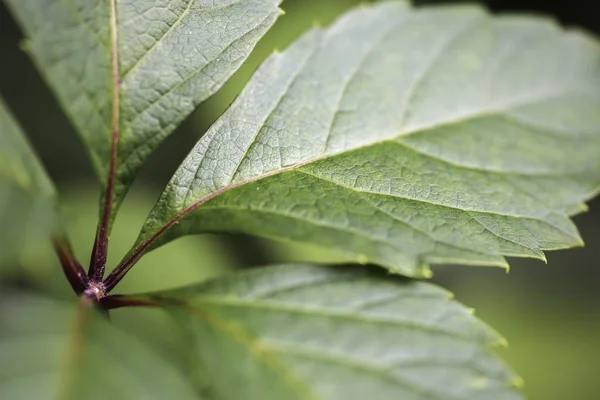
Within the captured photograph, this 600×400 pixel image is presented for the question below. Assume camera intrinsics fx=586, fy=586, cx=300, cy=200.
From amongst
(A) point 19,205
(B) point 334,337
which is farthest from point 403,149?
(A) point 19,205

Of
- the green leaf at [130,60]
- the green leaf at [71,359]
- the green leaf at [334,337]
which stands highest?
the green leaf at [130,60]

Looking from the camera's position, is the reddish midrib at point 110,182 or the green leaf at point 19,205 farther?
the reddish midrib at point 110,182

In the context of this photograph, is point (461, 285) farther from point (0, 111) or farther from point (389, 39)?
point (0, 111)

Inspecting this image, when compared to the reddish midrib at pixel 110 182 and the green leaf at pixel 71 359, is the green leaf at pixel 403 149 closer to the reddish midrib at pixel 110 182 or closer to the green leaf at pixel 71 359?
the reddish midrib at pixel 110 182

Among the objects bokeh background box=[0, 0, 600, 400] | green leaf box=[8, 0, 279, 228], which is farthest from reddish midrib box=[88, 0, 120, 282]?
bokeh background box=[0, 0, 600, 400]

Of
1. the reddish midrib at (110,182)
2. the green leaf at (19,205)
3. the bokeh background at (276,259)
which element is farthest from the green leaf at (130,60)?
the bokeh background at (276,259)

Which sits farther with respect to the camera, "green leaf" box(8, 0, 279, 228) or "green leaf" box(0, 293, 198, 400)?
"green leaf" box(8, 0, 279, 228)

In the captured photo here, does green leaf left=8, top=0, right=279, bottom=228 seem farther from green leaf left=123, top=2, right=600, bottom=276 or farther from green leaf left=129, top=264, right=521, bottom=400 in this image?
green leaf left=129, top=264, right=521, bottom=400
